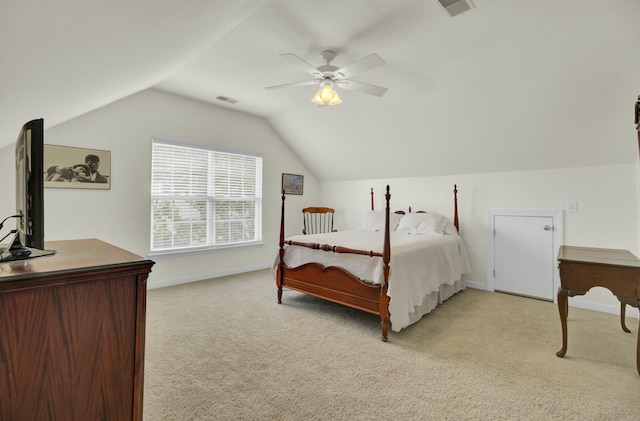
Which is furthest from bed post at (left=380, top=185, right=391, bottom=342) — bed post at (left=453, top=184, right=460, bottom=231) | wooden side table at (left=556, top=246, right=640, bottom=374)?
bed post at (left=453, top=184, right=460, bottom=231)

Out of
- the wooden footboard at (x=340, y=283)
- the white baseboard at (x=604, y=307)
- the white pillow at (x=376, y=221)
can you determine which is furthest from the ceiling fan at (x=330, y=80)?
the white baseboard at (x=604, y=307)

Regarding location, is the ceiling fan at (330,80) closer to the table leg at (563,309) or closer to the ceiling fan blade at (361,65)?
the ceiling fan blade at (361,65)

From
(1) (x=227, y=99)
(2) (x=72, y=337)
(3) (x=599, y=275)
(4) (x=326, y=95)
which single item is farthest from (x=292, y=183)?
(2) (x=72, y=337)

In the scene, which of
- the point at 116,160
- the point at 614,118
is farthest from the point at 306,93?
the point at 614,118

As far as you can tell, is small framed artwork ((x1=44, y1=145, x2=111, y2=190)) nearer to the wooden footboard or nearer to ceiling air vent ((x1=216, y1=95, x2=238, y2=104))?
ceiling air vent ((x1=216, y1=95, x2=238, y2=104))

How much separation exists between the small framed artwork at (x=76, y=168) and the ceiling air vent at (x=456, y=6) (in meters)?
3.82

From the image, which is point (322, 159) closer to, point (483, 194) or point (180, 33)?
point (483, 194)

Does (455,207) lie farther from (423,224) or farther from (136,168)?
(136,168)

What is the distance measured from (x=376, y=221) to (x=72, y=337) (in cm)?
417

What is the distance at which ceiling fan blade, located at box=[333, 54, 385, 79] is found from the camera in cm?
239

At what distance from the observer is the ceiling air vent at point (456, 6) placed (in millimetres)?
2105

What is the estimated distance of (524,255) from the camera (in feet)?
12.9

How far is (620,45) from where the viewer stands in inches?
97.0

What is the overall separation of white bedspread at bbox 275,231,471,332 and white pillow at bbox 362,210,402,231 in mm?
844
